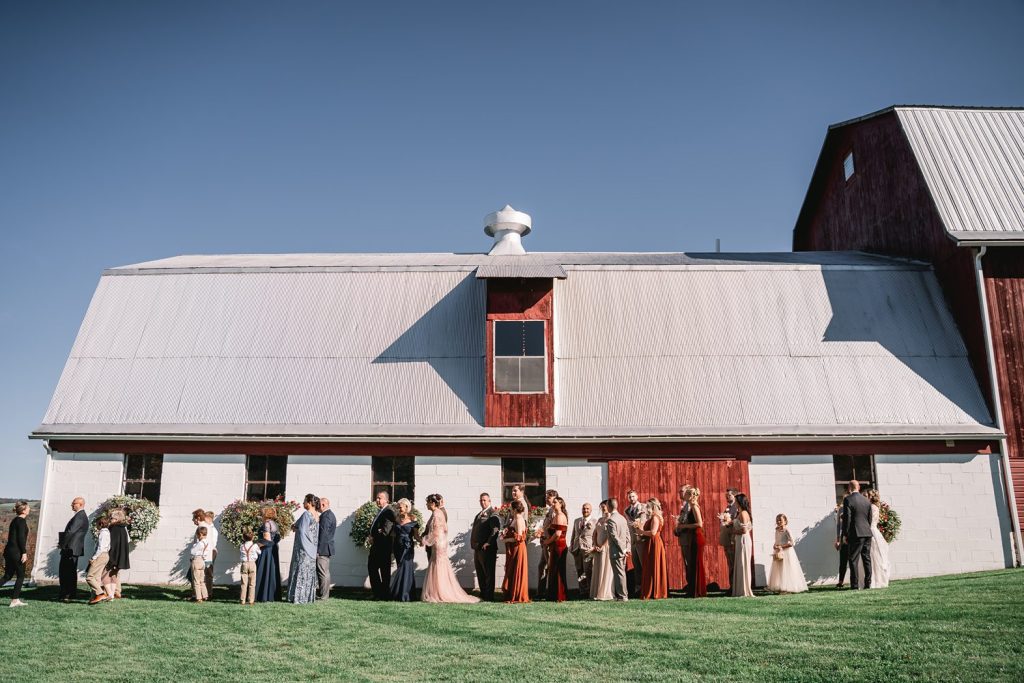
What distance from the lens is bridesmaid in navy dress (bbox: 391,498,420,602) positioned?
14.2 m

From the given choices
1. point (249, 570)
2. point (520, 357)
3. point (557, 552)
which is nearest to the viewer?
point (249, 570)

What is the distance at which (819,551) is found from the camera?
15.6 metres

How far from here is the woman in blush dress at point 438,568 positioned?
14.0 meters

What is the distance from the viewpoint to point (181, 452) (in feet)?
54.2

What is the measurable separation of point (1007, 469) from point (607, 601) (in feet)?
26.0

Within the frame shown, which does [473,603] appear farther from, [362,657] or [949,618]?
[949,618]

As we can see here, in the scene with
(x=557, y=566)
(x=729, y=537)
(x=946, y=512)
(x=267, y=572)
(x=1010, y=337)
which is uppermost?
(x=1010, y=337)

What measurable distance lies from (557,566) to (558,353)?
4726 mm

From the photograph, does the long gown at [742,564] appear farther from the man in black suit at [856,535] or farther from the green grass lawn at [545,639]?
the man in black suit at [856,535]

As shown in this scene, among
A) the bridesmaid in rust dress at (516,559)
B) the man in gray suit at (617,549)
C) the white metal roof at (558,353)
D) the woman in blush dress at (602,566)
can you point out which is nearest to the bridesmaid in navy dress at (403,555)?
the bridesmaid in rust dress at (516,559)

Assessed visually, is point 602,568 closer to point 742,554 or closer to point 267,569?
point 742,554

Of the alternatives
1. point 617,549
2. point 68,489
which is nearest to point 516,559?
point 617,549

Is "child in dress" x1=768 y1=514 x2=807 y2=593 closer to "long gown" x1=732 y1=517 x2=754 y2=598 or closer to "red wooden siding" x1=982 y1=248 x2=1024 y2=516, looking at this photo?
"long gown" x1=732 y1=517 x2=754 y2=598

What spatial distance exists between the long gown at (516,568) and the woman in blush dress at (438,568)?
0.62 metres
